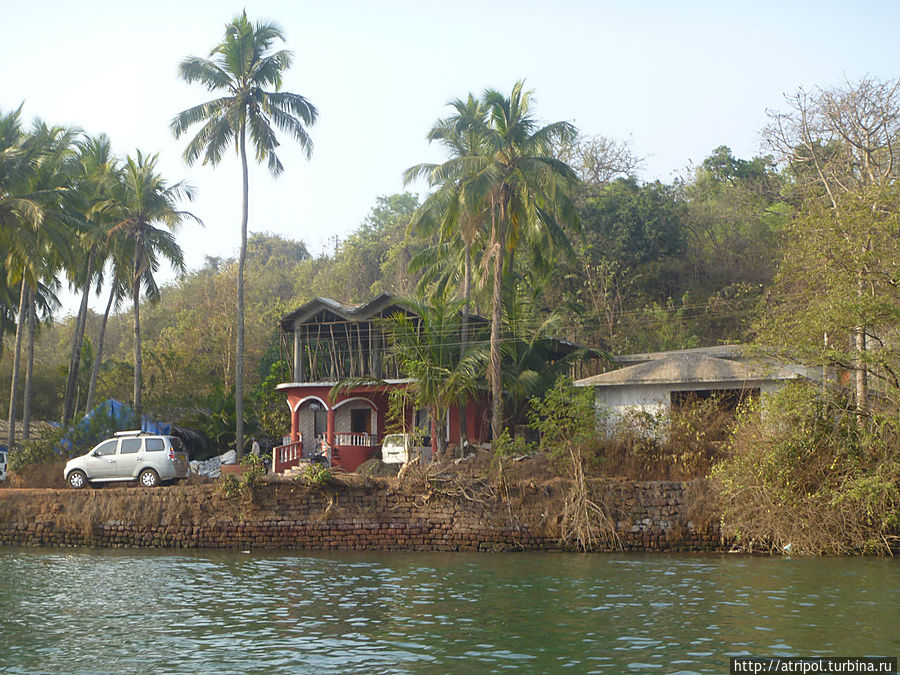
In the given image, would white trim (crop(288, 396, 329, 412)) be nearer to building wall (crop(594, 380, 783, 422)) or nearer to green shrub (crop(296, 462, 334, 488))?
green shrub (crop(296, 462, 334, 488))

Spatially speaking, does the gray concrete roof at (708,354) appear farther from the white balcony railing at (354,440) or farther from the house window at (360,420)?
the white balcony railing at (354,440)

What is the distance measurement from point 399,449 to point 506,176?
10.2m

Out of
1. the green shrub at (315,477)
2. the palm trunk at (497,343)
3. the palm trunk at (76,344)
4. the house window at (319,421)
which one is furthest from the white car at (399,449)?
the palm trunk at (76,344)

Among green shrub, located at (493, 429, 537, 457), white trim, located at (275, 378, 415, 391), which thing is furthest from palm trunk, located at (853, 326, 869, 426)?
white trim, located at (275, 378, 415, 391)

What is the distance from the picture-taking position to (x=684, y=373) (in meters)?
28.9

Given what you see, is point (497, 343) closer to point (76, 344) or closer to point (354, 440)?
point (354, 440)

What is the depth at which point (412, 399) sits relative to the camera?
29984mm

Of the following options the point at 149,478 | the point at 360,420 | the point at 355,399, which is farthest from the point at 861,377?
the point at 149,478

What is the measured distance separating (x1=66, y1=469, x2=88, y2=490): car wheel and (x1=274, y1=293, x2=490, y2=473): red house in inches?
248

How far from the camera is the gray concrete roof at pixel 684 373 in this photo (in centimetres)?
2825

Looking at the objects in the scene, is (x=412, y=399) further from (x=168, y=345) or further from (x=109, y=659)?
(x=168, y=345)

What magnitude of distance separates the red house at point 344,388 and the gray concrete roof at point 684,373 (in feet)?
18.9

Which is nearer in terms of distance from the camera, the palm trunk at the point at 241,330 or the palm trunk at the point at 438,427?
the palm trunk at the point at 438,427

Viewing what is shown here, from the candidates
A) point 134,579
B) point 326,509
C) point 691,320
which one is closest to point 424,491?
point 326,509
